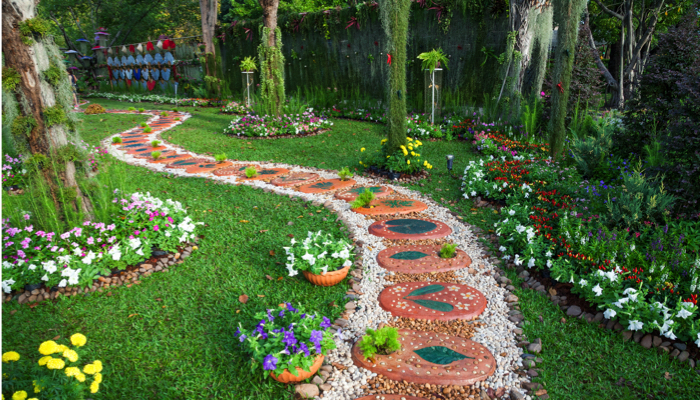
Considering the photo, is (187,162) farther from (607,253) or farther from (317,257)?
(607,253)

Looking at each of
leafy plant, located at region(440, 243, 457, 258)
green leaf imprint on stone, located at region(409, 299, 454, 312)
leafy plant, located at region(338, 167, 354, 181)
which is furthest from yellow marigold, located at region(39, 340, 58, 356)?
leafy plant, located at region(338, 167, 354, 181)

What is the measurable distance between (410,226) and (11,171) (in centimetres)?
496

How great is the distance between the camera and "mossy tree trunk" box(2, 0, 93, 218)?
2.77m

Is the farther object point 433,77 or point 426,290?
point 433,77

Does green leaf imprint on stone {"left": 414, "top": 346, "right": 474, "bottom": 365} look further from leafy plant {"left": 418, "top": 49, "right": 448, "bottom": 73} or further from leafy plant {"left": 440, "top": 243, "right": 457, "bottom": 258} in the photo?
leafy plant {"left": 418, "top": 49, "right": 448, "bottom": 73}

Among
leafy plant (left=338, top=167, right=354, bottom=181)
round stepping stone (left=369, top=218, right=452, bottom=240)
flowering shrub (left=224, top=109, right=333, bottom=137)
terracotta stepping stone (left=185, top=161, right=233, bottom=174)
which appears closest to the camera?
round stepping stone (left=369, top=218, right=452, bottom=240)

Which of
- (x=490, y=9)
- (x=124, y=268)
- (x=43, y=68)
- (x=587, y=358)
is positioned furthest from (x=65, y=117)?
(x=490, y=9)

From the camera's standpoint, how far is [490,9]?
26.7 feet

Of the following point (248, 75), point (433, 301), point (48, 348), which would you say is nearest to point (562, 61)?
point (433, 301)

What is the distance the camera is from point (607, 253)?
284cm

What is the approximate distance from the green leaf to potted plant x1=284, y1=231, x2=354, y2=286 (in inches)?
20.1

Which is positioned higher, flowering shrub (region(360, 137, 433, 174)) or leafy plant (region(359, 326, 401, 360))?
flowering shrub (region(360, 137, 433, 174))

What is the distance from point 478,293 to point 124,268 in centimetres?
265

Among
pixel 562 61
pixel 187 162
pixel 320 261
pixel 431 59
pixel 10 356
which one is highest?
pixel 431 59
